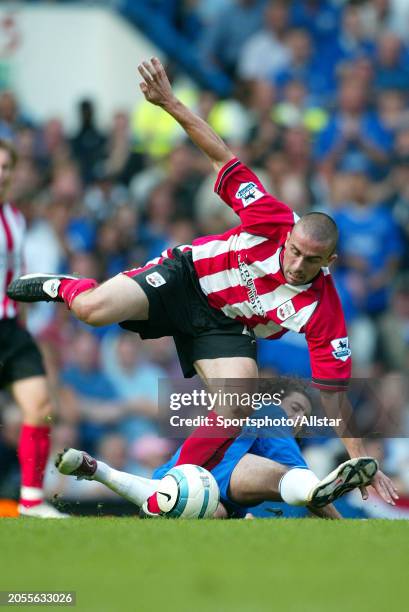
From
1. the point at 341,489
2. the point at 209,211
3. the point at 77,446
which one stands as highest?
the point at 209,211

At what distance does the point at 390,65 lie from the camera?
1538 cm

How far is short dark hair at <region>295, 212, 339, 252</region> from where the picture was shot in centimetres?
704

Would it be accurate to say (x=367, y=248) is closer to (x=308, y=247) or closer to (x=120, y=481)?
(x=308, y=247)

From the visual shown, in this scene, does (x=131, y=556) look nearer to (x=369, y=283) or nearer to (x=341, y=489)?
(x=341, y=489)

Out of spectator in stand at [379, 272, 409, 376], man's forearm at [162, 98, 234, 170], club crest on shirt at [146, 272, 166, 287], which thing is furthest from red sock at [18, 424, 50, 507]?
spectator in stand at [379, 272, 409, 376]

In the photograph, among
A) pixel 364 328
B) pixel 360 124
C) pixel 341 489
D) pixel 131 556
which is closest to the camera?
pixel 131 556

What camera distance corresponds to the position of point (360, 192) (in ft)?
42.3

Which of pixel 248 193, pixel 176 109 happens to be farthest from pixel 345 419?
pixel 176 109

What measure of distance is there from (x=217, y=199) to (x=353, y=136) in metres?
1.77

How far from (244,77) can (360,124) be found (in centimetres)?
196

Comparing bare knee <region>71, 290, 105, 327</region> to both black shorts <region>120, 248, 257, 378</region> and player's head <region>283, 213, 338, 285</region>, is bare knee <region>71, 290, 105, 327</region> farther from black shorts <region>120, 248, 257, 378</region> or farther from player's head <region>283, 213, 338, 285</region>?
player's head <region>283, 213, 338, 285</region>

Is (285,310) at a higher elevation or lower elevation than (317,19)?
lower

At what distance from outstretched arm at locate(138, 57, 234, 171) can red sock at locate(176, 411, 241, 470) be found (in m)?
1.54

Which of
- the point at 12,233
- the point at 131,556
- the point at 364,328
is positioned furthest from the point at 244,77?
the point at 131,556
